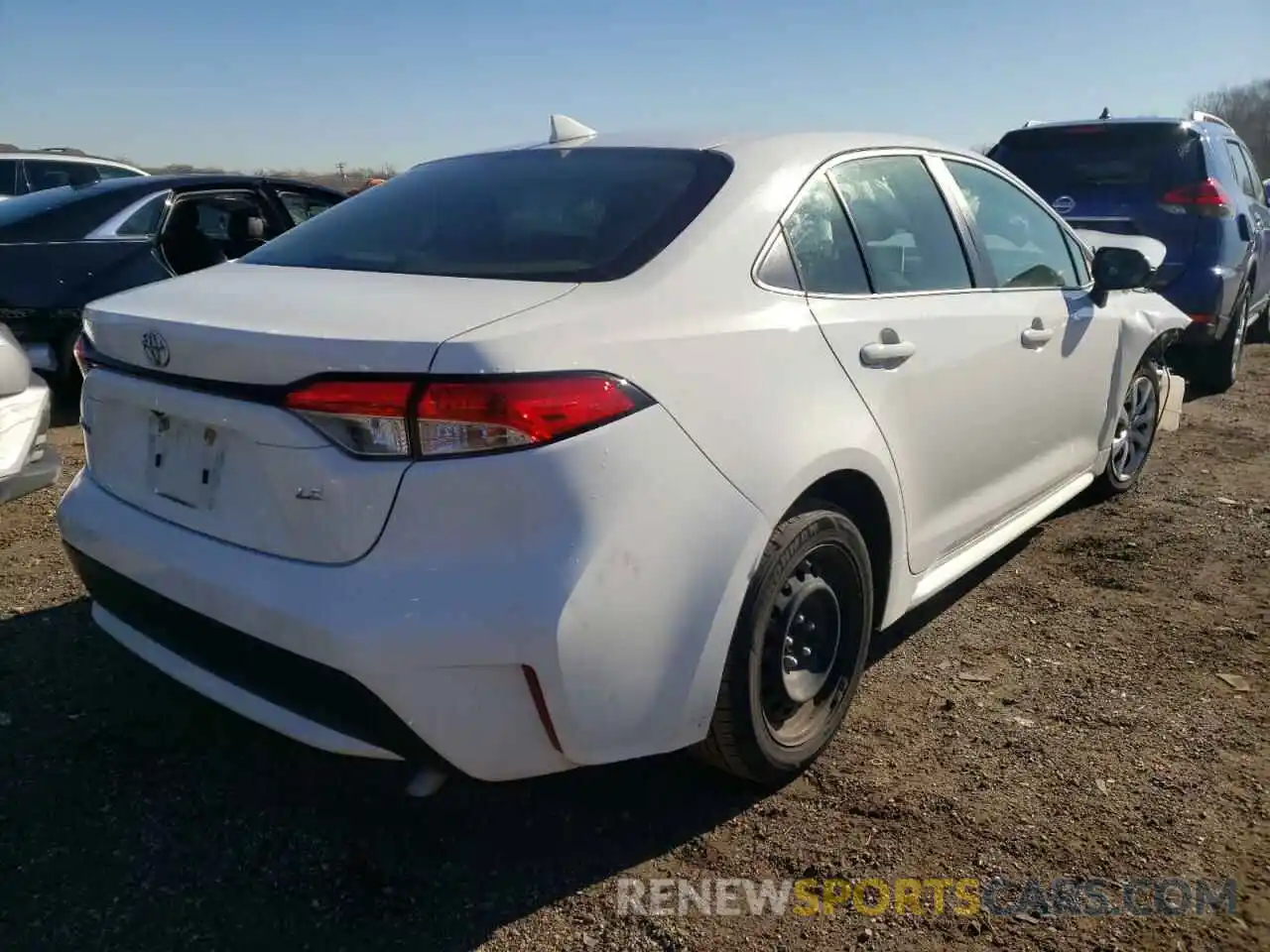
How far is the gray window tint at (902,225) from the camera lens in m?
Answer: 2.82

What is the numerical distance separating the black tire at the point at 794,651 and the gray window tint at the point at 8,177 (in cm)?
1148

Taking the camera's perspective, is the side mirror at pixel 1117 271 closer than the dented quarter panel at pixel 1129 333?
Yes

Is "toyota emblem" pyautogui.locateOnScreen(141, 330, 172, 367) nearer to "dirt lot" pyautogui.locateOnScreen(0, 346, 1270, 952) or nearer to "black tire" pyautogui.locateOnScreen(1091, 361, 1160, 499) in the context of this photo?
"dirt lot" pyautogui.locateOnScreen(0, 346, 1270, 952)

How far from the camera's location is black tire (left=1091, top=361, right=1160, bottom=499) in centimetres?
453

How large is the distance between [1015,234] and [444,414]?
2629mm

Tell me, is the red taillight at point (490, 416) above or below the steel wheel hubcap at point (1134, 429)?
above

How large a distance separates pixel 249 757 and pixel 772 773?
1324 mm

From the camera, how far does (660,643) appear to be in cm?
202

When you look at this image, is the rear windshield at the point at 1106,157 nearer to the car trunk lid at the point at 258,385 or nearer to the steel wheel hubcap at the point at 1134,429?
the steel wheel hubcap at the point at 1134,429

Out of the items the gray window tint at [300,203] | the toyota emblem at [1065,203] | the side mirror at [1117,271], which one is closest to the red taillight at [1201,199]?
the toyota emblem at [1065,203]

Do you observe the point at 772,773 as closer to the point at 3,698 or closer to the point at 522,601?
the point at 522,601

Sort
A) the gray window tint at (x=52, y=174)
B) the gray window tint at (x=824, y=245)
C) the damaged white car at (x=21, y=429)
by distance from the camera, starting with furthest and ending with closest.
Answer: the gray window tint at (x=52, y=174) < the damaged white car at (x=21, y=429) < the gray window tint at (x=824, y=245)

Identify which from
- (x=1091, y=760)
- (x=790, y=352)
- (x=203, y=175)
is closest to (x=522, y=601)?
(x=790, y=352)

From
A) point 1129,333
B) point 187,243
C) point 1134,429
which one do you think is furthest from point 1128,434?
point 187,243
